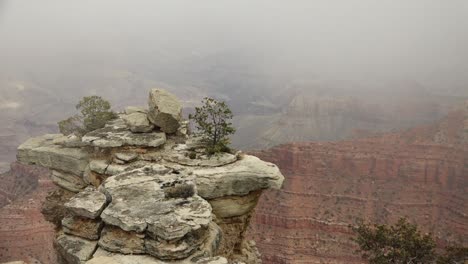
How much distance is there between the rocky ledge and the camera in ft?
60.7

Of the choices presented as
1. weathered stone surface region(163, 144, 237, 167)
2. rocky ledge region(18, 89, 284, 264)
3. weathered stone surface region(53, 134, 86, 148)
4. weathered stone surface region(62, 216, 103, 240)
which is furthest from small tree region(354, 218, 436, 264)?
weathered stone surface region(53, 134, 86, 148)

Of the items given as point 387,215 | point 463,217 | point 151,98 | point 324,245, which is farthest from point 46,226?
point 463,217

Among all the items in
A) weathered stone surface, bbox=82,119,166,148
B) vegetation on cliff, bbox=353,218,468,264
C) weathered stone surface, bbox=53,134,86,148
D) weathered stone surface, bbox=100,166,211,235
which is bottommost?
vegetation on cliff, bbox=353,218,468,264

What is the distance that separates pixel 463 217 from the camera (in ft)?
247

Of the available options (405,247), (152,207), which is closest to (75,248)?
(152,207)

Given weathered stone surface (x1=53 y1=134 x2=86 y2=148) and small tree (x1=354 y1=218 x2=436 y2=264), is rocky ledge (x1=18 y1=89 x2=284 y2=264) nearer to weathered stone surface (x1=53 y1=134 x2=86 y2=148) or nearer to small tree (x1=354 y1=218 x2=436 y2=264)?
weathered stone surface (x1=53 y1=134 x2=86 y2=148)

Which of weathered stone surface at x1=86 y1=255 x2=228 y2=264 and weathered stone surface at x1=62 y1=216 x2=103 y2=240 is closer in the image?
weathered stone surface at x1=86 y1=255 x2=228 y2=264

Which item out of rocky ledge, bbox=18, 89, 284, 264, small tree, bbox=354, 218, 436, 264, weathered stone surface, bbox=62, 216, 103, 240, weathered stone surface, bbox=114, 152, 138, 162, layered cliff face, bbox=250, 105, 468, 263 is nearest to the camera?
rocky ledge, bbox=18, 89, 284, 264

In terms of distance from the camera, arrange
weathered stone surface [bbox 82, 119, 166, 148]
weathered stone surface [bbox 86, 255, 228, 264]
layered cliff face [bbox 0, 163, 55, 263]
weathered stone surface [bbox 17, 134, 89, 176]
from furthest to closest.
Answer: layered cliff face [bbox 0, 163, 55, 263] < weathered stone surface [bbox 17, 134, 89, 176] < weathered stone surface [bbox 82, 119, 166, 148] < weathered stone surface [bbox 86, 255, 228, 264]

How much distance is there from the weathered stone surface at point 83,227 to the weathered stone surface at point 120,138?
6.76m

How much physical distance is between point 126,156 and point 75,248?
7.55m

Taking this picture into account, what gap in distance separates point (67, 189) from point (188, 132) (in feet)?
30.0

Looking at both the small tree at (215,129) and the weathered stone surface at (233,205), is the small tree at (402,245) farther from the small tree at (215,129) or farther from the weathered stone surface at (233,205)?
the small tree at (215,129)

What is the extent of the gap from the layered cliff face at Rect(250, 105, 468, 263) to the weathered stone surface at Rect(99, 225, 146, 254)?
54.6m
